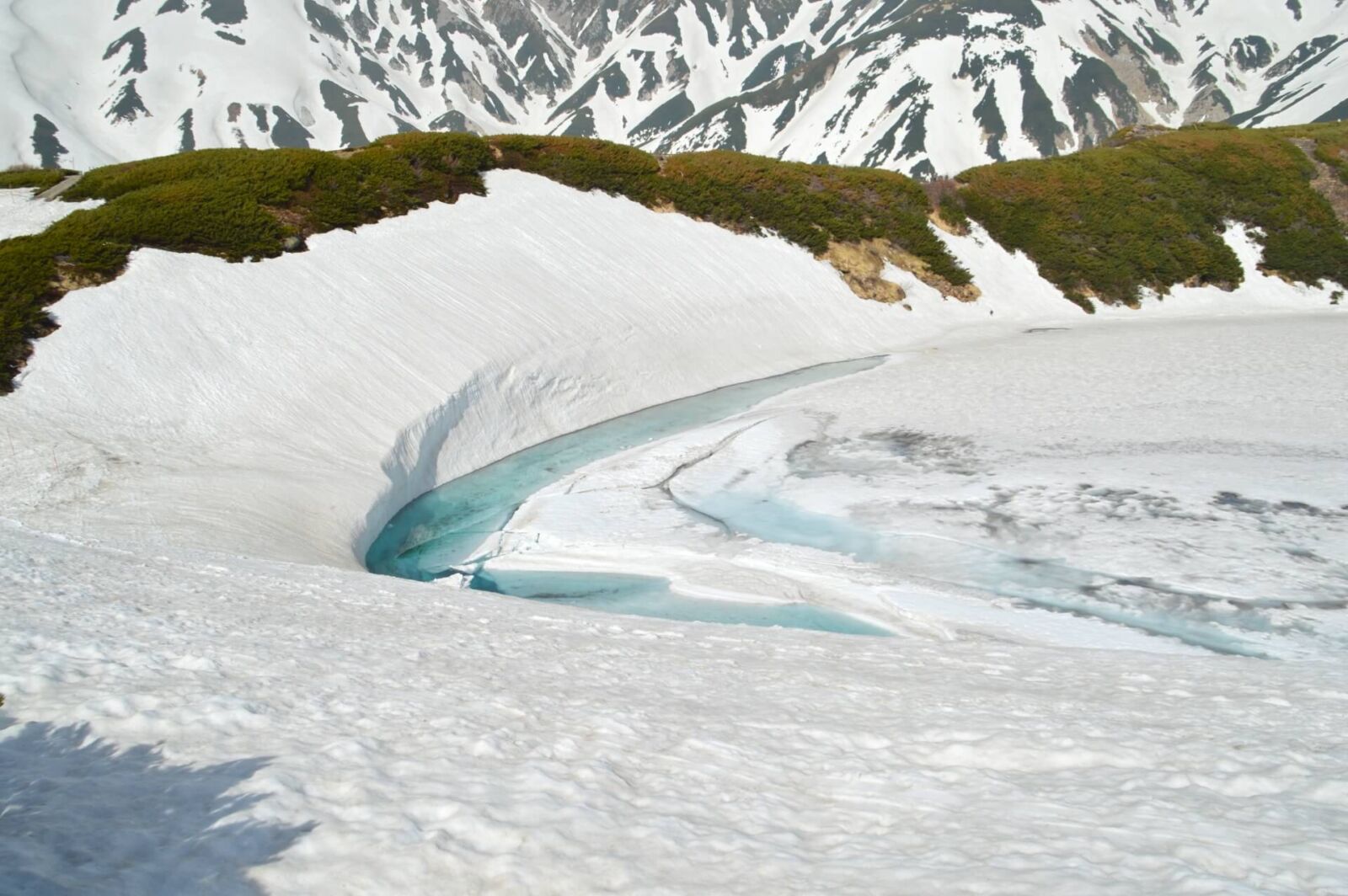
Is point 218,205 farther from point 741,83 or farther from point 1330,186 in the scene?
point 741,83

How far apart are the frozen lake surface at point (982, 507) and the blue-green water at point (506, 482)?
9 centimetres

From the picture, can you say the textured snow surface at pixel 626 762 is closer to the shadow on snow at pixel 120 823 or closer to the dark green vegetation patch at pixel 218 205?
the shadow on snow at pixel 120 823

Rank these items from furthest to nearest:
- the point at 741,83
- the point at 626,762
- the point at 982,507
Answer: the point at 741,83, the point at 982,507, the point at 626,762

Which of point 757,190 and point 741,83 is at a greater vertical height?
point 741,83

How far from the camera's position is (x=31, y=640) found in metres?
7.34

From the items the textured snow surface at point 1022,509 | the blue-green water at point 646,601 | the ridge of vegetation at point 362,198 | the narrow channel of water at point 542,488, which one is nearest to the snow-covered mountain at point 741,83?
the ridge of vegetation at point 362,198

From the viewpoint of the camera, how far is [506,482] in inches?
855

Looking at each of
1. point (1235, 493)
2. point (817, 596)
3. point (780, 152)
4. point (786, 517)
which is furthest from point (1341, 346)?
point (780, 152)

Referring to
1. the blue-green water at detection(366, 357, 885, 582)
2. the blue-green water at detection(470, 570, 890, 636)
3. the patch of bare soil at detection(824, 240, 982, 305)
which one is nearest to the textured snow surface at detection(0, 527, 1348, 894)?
the blue-green water at detection(470, 570, 890, 636)

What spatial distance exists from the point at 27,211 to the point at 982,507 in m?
25.2

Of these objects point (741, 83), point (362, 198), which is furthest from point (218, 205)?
point (741, 83)

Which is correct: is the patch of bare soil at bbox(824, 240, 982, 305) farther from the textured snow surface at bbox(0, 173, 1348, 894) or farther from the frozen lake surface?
the textured snow surface at bbox(0, 173, 1348, 894)

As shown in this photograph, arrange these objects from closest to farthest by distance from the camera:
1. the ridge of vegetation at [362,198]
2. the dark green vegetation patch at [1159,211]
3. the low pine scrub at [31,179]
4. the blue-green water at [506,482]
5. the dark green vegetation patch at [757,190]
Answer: the blue-green water at [506,482] < the ridge of vegetation at [362,198] < the low pine scrub at [31,179] < the dark green vegetation patch at [757,190] < the dark green vegetation patch at [1159,211]

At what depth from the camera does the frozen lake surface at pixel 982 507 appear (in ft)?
41.5
